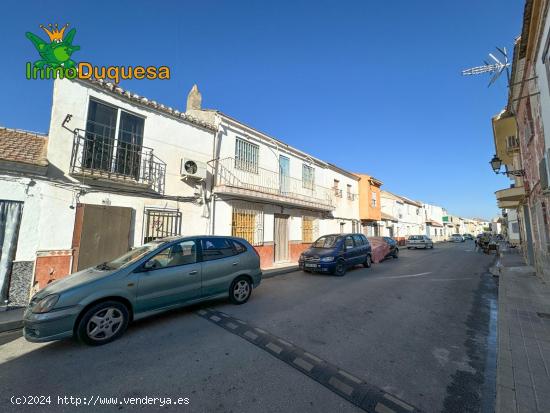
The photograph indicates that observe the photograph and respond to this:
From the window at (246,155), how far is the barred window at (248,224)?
6.29 feet

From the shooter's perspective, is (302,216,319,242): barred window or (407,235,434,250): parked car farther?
(407,235,434,250): parked car

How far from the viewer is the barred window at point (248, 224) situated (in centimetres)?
1088

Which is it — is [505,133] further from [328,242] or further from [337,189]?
[328,242]

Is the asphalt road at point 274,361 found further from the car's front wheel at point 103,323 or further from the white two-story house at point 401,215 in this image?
the white two-story house at point 401,215

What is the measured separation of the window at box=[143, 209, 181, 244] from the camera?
806cm

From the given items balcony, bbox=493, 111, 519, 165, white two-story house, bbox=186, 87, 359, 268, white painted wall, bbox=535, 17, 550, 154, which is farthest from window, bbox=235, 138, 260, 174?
balcony, bbox=493, 111, 519, 165

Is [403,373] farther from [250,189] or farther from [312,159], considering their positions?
[312,159]

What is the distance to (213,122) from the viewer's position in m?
10.6

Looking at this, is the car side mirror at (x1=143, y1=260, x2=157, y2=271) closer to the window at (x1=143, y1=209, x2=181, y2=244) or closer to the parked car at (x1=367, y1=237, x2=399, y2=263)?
the window at (x1=143, y1=209, x2=181, y2=244)

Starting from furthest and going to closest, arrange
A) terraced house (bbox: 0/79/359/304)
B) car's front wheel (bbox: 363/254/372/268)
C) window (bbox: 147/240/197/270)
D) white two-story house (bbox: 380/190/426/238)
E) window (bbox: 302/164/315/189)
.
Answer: white two-story house (bbox: 380/190/426/238)
window (bbox: 302/164/315/189)
car's front wheel (bbox: 363/254/372/268)
terraced house (bbox: 0/79/359/304)
window (bbox: 147/240/197/270)

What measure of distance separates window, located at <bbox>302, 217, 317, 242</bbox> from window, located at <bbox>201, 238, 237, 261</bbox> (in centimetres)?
908

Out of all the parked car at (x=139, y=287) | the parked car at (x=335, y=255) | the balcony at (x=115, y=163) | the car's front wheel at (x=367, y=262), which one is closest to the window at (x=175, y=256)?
the parked car at (x=139, y=287)

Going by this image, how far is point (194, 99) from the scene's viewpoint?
11.7m

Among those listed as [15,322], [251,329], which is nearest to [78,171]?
[15,322]
